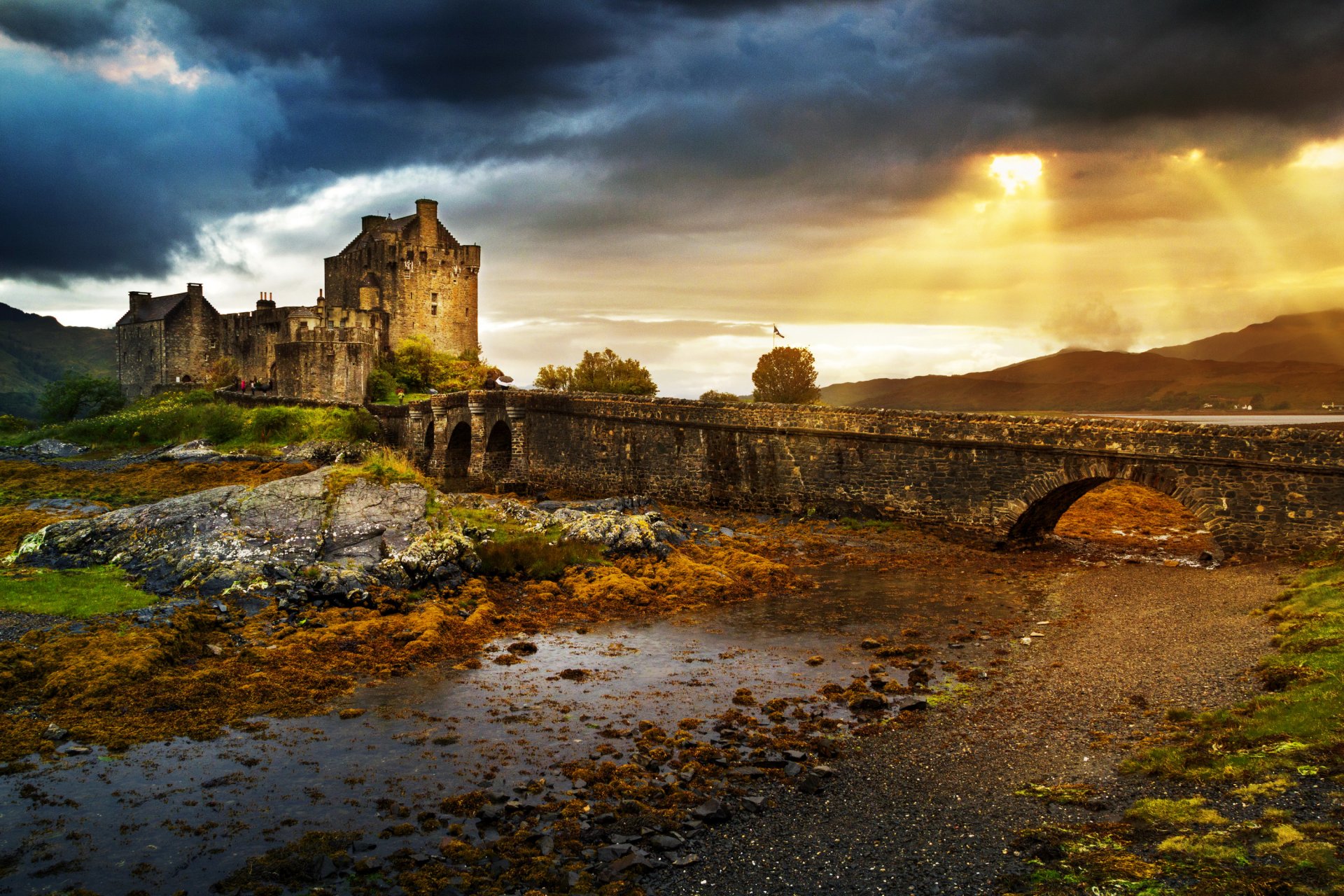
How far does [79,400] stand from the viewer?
238 feet

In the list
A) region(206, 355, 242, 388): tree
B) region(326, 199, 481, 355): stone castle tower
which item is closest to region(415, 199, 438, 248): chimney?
region(326, 199, 481, 355): stone castle tower

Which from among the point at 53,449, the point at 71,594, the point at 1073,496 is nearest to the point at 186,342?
the point at 53,449

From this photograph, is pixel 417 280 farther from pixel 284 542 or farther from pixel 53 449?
pixel 284 542

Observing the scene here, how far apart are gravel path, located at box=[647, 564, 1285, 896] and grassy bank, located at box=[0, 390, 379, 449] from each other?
134ft

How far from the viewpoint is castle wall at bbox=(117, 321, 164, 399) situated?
74500 millimetres

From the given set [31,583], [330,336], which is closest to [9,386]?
[330,336]

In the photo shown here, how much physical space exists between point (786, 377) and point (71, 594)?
212ft

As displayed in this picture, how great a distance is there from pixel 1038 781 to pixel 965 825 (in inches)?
54.4

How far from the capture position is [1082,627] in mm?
16062

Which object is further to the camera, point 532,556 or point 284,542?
point 532,556

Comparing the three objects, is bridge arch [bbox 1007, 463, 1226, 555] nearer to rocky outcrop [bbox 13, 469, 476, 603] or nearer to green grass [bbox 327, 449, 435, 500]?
rocky outcrop [bbox 13, 469, 476, 603]

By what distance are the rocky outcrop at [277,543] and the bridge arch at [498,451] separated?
23.2 metres

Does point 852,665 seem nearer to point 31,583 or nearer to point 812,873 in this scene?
point 812,873

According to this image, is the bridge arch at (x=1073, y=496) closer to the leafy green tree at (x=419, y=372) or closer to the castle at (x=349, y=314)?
the leafy green tree at (x=419, y=372)
